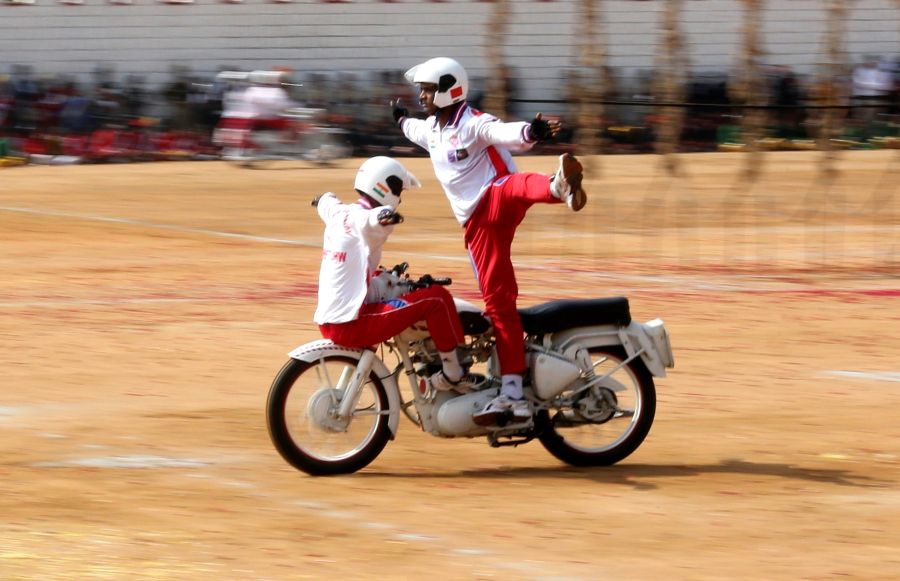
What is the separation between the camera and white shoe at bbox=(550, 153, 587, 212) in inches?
290

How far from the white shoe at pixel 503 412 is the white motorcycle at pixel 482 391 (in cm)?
4

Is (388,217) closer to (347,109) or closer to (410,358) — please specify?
(410,358)

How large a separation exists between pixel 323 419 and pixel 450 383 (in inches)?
27.2

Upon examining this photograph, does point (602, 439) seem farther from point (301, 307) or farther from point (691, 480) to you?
point (301, 307)

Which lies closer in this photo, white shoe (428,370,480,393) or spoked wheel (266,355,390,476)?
spoked wheel (266,355,390,476)

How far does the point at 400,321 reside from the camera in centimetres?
773

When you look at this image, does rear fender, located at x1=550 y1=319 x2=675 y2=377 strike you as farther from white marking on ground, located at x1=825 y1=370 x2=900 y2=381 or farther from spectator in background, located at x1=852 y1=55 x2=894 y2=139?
spectator in background, located at x1=852 y1=55 x2=894 y2=139

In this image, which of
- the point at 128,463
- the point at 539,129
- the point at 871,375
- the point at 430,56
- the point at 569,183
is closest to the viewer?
the point at 569,183

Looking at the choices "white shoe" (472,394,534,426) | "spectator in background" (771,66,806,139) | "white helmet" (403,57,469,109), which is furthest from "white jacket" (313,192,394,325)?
"spectator in background" (771,66,806,139)

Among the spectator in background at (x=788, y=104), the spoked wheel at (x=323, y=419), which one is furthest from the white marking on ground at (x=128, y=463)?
the spectator in background at (x=788, y=104)

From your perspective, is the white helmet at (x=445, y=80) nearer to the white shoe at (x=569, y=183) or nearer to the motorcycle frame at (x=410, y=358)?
the white shoe at (x=569, y=183)

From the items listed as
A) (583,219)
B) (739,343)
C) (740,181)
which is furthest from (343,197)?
(739,343)

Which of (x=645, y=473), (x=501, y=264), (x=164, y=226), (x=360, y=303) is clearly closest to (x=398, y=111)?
(x=501, y=264)

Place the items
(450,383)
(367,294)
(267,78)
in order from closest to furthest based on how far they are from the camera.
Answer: (367,294) → (450,383) → (267,78)
